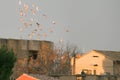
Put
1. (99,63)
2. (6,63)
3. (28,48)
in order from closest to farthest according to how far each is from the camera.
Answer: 1. (6,63)
2. (99,63)
3. (28,48)

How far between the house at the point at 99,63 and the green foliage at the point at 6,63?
36.8m

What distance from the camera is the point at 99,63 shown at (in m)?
64.6

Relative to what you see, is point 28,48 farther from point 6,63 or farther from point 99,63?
point 6,63

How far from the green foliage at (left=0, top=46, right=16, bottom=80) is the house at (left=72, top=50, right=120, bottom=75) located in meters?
36.8

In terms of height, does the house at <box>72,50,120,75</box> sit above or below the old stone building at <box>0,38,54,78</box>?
below

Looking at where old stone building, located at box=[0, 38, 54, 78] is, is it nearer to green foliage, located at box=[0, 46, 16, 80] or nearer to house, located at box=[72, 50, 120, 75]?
house, located at box=[72, 50, 120, 75]

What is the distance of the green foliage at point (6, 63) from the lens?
23.3 metres

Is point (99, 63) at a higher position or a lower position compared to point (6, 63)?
lower

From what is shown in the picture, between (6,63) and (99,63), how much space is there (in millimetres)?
41725

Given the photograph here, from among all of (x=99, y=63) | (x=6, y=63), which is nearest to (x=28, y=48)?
(x=99, y=63)

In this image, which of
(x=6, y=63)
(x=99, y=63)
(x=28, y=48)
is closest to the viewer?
(x=6, y=63)

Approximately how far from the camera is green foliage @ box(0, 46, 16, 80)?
23297 mm

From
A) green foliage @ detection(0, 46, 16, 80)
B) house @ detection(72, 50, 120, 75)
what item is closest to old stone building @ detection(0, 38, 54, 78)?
house @ detection(72, 50, 120, 75)

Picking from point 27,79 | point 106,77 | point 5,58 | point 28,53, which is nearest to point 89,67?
point 28,53
